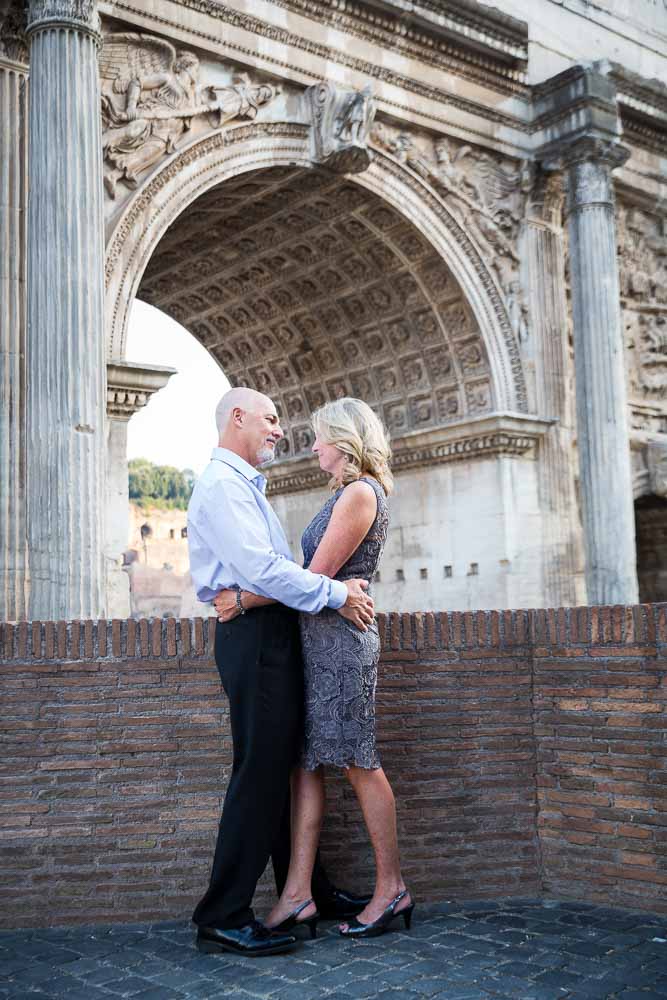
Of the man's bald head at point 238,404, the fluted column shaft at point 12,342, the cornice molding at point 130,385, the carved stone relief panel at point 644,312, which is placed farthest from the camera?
the carved stone relief panel at point 644,312

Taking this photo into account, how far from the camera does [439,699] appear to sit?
205 inches

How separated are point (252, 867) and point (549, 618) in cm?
188

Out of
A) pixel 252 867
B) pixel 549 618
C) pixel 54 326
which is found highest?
pixel 54 326

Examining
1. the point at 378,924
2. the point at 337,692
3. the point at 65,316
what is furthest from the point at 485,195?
the point at 378,924

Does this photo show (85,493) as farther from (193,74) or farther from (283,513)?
(283,513)

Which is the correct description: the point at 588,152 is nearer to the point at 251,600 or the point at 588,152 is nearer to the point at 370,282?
the point at 370,282

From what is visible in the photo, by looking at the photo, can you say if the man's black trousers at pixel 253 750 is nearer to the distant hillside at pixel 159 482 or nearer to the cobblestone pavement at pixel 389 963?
the cobblestone pavement at pixel 389 963

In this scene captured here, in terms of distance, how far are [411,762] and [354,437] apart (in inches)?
65.2

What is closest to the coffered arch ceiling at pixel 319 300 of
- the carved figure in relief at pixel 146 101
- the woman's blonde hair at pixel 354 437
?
the carved figure in relief at pixel 146 101

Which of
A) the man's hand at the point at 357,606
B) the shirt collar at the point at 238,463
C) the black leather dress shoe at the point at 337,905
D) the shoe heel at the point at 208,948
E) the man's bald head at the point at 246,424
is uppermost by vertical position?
the man's bald head at the point at 246,424

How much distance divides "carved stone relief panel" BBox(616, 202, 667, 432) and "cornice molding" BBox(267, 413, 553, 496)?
102 inches

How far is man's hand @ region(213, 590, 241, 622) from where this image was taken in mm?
4422

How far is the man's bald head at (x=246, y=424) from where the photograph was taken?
15.3 feet

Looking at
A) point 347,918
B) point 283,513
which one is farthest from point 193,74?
point 347,918
